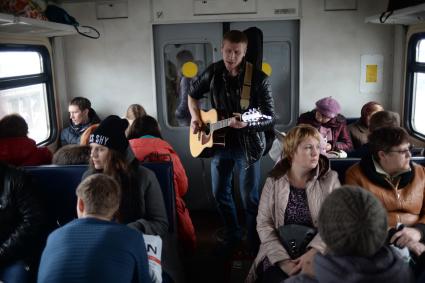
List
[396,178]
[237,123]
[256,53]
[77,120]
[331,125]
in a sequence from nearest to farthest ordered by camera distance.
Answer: [396,178], [237,123], [256,53], [331,125], [77,120]

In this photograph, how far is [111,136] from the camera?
2.61 m

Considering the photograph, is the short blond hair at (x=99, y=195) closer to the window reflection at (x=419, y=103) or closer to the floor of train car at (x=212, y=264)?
the floor of train car at (x=212, y=264)

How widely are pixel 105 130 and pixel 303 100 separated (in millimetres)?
2978

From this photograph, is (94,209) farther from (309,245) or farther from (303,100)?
(303,100)

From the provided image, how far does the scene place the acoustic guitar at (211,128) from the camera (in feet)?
10.8

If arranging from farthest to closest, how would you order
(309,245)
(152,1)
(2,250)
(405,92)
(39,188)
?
(152,1), (405,92), (39,188), (2,250), (309,245)

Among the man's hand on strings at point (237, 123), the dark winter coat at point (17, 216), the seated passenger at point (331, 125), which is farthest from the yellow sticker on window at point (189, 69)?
the dark winter coat at point (17, 216)

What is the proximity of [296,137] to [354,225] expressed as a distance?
1.23 metres

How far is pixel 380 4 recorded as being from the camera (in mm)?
4754

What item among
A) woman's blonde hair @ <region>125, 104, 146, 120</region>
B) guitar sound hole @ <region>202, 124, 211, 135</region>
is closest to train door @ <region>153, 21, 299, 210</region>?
woman's blonde hair @ <region>125, 104, 146, 120</region>

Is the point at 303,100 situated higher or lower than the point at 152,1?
lower

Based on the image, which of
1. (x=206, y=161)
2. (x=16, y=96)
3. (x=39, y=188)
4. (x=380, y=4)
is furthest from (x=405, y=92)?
(x=16, y=96)

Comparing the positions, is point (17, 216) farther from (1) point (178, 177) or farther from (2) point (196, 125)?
(2) point (196, 125)

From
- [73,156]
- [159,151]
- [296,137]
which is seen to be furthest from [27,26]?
[296,137]
